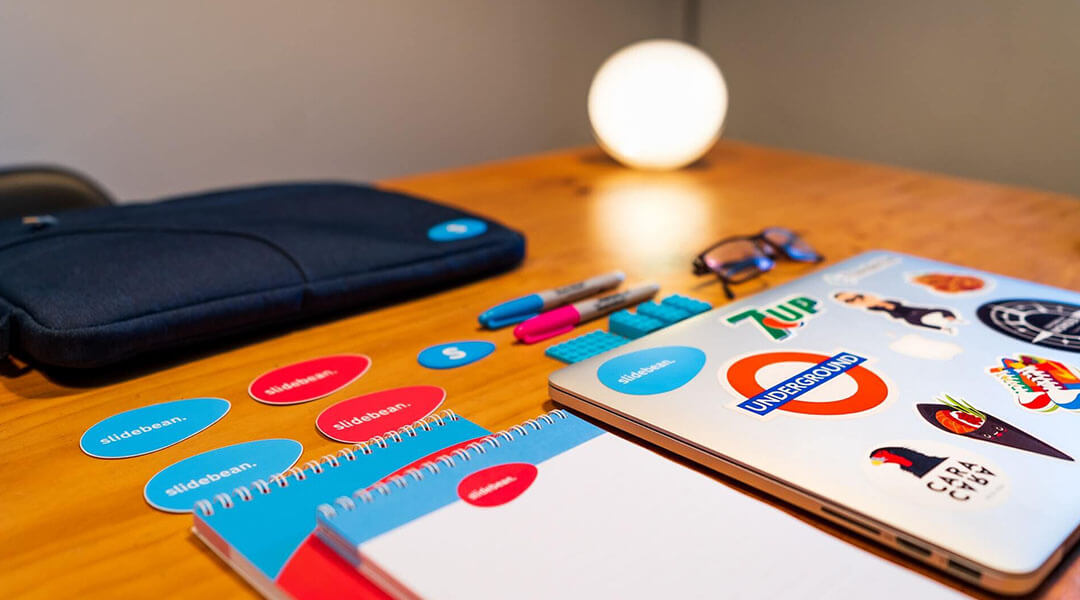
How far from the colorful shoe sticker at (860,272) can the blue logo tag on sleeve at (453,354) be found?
31 cm

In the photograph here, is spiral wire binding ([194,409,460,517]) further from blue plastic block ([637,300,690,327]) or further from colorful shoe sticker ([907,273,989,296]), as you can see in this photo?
colorful shoe sticker ([907,273,989,296])

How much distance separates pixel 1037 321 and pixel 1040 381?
0.12 m

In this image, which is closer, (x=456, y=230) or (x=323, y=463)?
(x=323, y=463)

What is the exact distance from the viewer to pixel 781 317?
68 centimetres

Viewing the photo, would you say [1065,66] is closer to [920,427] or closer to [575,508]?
[920,427]

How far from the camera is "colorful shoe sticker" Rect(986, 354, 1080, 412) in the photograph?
0.53 metres

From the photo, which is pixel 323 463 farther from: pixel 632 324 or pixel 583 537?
pixel 632 324

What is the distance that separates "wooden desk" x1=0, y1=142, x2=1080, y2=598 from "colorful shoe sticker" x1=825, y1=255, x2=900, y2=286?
0.22ft

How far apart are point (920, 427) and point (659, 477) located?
0.52 ft

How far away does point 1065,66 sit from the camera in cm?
144

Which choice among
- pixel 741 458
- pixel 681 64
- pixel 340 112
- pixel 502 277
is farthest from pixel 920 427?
pixel 340 112

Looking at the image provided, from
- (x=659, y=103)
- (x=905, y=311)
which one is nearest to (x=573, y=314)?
(x=905, y=311)

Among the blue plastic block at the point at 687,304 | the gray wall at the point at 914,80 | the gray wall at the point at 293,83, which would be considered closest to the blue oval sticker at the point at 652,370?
the blue plastic block at the point at 687,304

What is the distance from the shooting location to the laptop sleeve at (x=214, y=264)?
0.63 meters
